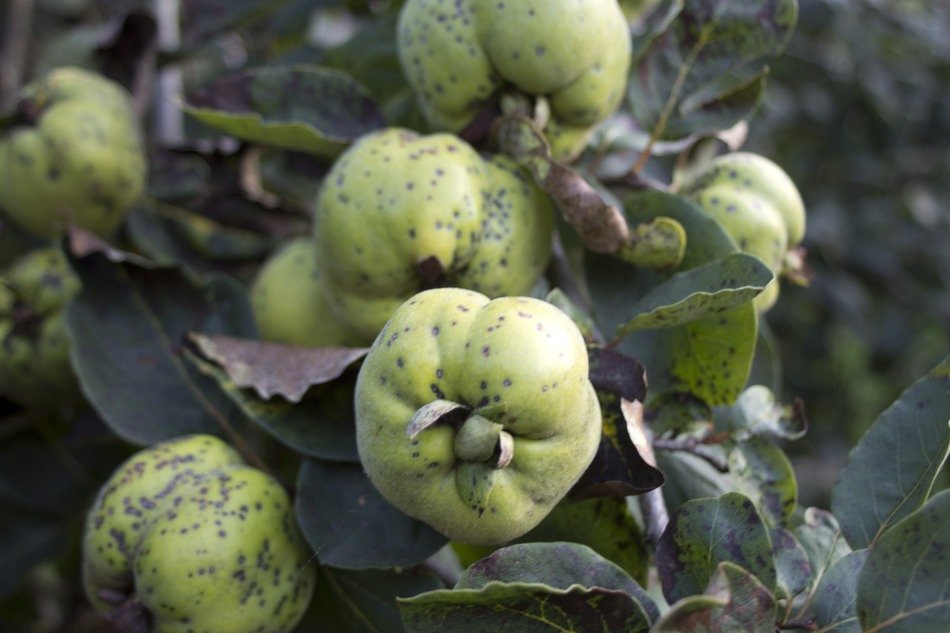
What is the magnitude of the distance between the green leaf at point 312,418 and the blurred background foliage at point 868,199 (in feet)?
6.88

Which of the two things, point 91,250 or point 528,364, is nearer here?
point 528,364

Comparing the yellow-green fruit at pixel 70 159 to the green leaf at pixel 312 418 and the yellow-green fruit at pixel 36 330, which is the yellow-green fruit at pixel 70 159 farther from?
the green leaf at pixel 312 418

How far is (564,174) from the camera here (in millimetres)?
1053

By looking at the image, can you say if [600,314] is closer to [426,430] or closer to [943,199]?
[426,430]

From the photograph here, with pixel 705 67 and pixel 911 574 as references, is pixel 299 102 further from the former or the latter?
pixel 911 574

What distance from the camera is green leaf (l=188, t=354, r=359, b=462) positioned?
3.67 feet

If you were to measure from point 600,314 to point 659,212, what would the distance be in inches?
6.1

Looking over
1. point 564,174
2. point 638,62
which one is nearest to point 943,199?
point 638,62

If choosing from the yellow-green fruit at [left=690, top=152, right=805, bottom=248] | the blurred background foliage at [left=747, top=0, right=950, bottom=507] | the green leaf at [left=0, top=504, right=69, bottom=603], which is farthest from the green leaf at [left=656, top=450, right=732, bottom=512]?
the blurred background foliage at [left=747, top=0, right=950, bottom=507]

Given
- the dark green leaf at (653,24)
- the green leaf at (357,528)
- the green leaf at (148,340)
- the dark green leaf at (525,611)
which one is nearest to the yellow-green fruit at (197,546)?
the green leaf at (357,528)

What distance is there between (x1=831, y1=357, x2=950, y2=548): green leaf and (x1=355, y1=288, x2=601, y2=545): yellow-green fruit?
0.35 metres

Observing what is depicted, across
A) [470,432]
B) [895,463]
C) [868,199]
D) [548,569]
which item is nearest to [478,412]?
[470,432]

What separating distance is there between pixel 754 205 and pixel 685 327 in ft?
0.69

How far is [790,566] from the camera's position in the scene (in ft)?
3.07
